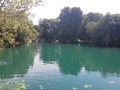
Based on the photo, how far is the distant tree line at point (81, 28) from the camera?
74250mm

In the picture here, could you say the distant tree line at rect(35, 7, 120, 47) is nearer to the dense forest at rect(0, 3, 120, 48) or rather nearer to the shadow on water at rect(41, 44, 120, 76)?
the dense forest at rect(0, 3, 120, 48)

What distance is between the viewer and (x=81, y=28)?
92.6 m

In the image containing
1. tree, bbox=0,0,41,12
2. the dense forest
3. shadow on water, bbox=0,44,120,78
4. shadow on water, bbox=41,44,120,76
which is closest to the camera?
tree, bbox=0,0,41,12

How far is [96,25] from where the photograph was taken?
81.1 meters

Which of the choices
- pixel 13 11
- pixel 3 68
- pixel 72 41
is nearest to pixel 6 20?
pixel 13 11

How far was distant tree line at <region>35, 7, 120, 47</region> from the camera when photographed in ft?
244

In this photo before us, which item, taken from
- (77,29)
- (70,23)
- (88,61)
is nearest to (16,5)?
(88,61)

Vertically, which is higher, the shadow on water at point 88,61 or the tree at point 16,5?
the tree at point 16,5

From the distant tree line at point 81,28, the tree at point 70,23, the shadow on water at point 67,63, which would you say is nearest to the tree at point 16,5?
the shadow on water at point 67,63

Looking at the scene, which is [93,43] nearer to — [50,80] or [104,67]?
[104,67]

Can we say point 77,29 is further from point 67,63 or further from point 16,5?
point 16,5

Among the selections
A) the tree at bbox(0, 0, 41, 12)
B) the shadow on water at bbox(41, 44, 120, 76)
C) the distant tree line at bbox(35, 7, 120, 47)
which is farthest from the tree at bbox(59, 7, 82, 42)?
the tree at bbox(0, 0, 41, 12)

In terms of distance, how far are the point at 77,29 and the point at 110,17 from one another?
19.9 m

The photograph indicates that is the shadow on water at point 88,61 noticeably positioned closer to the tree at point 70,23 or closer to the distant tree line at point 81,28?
the distant tree line at point 81,28
